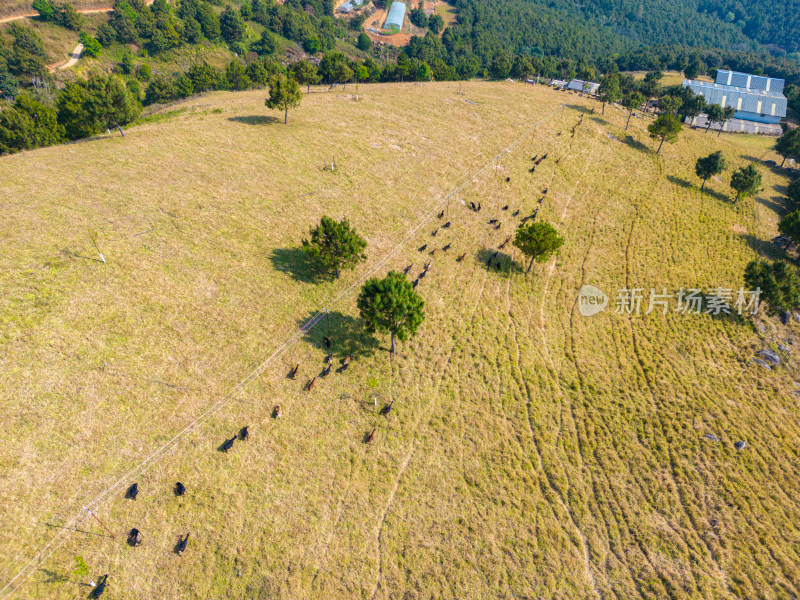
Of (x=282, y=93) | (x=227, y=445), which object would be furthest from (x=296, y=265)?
(x=282, y=93)

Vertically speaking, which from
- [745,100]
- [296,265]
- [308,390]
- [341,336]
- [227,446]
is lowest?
[227,446]

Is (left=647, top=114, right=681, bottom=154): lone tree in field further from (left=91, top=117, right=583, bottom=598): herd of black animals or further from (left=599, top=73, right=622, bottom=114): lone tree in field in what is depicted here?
(left=91, top=117, right=583, bottom=598): herd of black animals

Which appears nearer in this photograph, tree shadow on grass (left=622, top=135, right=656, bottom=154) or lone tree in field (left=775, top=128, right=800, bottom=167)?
tree shadow on grass (left=622, top=135, right=656, bottom=154)

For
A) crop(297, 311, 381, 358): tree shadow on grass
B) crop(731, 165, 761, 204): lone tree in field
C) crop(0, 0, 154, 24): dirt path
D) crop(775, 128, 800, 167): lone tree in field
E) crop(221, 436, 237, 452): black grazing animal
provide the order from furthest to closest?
crop(0, 0, 154, 24): dirt path → crop(775, 128, 800, 167): lone tree in field → crop(731, 165, 761, 204): lone tree in field → crop(297, 311, 381, 358): tree shadow on grass → crop(221, 436, 237, 452): black grazing animal

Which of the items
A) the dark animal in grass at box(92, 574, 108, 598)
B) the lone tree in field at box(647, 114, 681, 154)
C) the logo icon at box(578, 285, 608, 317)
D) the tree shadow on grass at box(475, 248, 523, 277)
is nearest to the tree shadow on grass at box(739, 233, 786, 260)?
the lone tree in field at box(647, 114, 681, 154)

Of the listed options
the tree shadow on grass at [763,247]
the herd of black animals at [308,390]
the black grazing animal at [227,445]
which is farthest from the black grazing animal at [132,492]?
the tree shadow on grass at [763,247]

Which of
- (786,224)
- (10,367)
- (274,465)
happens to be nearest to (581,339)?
(274,465)

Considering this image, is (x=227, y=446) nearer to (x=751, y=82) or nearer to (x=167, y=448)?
(x=167, y=448)
